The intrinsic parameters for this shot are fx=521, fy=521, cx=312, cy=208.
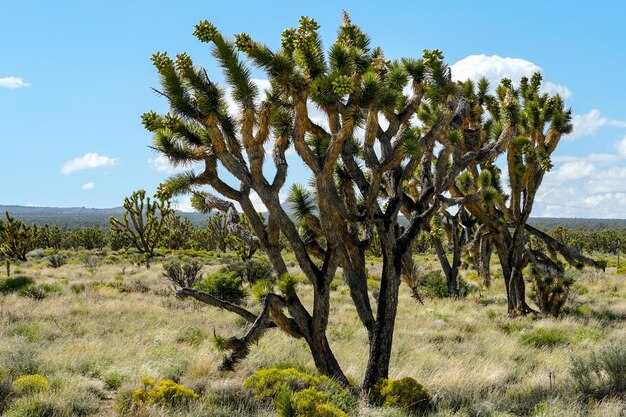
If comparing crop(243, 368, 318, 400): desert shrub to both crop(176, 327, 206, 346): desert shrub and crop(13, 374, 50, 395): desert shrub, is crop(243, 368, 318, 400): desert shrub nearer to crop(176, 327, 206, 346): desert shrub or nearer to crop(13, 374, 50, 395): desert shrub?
crop(13, 374, 50, 395): desert shrub

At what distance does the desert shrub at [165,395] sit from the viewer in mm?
6555

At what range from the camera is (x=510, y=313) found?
15.7 m

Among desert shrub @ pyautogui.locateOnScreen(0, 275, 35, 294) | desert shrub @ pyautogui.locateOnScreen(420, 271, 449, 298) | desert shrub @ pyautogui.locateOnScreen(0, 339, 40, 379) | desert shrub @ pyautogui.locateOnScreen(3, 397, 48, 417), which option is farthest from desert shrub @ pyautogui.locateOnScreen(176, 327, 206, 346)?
desert shrub @ pyautogui.locateOnScreen(420, 271, 449, 298)

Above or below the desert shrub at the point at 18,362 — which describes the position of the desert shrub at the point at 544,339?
below

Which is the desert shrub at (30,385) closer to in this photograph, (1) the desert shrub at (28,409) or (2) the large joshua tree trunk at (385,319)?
(1) the desert shrub at (28,409)

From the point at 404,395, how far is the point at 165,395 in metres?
3.13

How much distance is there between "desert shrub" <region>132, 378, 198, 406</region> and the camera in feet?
21.5

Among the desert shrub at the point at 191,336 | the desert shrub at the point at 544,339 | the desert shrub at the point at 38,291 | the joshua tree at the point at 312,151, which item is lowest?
the desert shrub at the point at 544,339

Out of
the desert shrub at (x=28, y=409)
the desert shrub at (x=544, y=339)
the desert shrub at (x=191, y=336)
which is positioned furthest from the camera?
the desert shrub at (x=544, y=339)

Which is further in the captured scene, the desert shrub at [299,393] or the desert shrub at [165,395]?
the desert shrub at [165,395]

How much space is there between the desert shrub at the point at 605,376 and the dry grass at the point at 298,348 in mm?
250

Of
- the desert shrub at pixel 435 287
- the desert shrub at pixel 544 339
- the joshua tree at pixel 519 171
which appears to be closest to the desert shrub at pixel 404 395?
the desert shrub at pixel 544 339

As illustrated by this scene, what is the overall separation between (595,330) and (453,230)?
8058mm

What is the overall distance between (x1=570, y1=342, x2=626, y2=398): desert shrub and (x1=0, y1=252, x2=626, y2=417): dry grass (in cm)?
25
